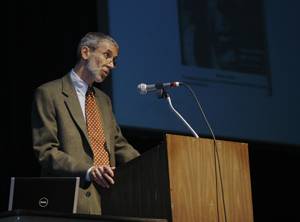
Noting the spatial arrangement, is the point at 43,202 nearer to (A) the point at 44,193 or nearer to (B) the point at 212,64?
(A) the point at 44,193

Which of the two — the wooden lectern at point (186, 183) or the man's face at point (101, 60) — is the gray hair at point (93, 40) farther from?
the wooden lectern at point (186, 183)

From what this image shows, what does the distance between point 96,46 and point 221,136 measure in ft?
5.10

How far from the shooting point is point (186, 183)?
2945 millimetres

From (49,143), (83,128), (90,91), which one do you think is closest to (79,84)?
(90,91)

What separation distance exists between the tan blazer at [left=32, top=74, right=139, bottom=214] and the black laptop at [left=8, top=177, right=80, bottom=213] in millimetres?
249

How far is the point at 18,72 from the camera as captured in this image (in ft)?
15.7

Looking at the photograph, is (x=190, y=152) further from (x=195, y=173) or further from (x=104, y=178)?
(x=104, y=178)

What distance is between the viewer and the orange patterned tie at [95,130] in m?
3.46

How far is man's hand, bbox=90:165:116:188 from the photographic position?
10.2 ft

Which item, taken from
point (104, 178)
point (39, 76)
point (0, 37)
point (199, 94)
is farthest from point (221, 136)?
point (104, 178)

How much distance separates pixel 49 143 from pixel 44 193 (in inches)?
16.8

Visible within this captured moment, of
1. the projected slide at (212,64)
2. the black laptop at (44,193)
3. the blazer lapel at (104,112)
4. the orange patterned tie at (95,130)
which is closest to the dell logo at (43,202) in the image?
the black laptop at (44,193)

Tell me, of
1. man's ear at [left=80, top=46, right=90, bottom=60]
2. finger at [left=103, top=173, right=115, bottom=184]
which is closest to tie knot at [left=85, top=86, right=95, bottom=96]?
man's ear at [left=80, top=46, right=90, bottom=60]

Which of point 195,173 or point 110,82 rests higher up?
point 110,82
